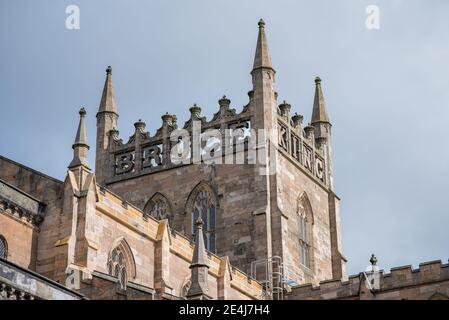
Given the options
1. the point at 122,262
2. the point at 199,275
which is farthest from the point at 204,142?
the point at 199,275

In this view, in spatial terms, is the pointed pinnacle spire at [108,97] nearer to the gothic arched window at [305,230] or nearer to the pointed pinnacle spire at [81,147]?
the gothic arched window at [305,230]

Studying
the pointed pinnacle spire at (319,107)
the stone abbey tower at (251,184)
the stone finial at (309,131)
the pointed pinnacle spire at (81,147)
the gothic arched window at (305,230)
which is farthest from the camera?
the pointed pinnacle spire at (319,107)

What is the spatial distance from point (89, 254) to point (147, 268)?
17.0 ft

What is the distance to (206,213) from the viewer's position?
56500 mm

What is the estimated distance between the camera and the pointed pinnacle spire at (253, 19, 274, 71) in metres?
58.1

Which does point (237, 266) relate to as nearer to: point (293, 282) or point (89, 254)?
point (293, 282)

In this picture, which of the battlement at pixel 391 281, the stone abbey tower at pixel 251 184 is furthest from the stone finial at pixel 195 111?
the battlement at pixel 391 281

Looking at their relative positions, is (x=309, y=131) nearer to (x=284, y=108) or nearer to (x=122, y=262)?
(x=284, y=108)

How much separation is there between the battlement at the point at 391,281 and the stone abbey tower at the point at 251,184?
4081 mm

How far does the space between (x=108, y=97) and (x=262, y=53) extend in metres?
8.83

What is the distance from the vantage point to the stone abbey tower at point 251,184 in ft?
179

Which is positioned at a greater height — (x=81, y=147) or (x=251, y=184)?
(x=251, y=184)

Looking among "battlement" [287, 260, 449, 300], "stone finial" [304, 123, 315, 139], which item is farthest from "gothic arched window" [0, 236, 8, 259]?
"stone finial" [304, 123, 315, 139]

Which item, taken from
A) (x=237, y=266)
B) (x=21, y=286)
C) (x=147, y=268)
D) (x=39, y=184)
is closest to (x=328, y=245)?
(x=237, y=266)
